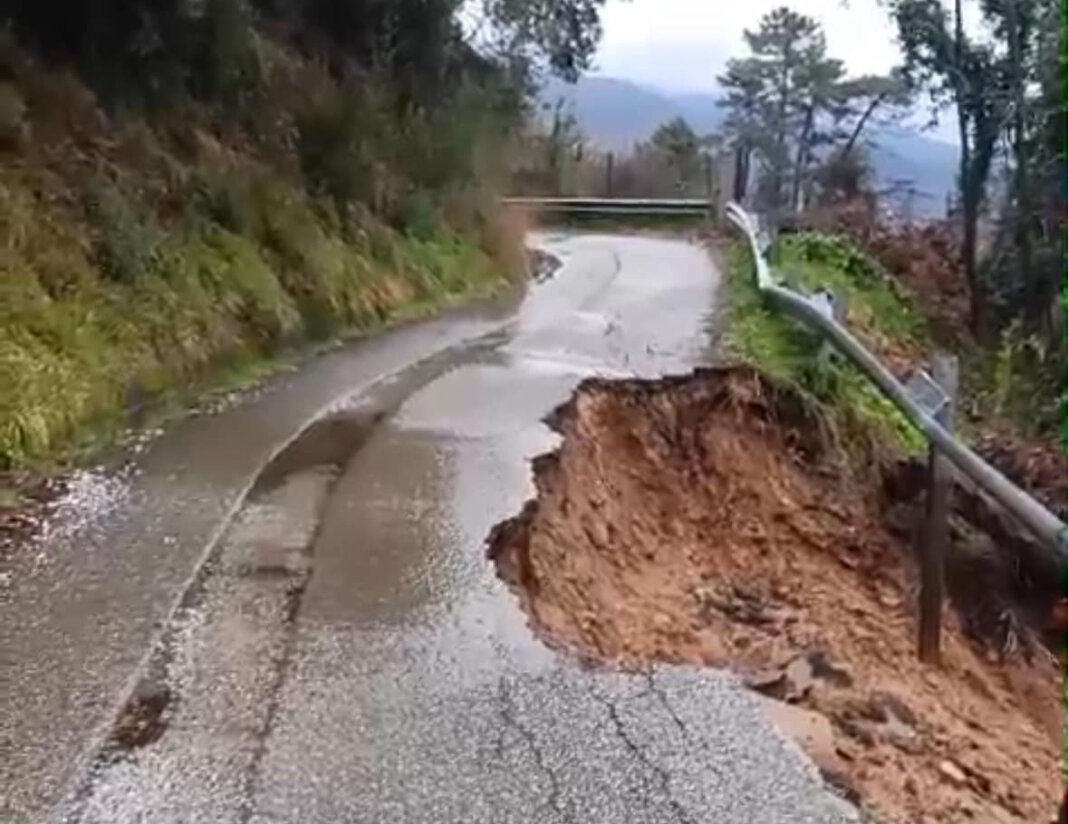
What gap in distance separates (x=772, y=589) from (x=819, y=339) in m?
3.65

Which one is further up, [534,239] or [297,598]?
[297,598]

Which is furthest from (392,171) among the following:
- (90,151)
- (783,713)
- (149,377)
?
(783,713)

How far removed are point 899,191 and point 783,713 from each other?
78.3ft

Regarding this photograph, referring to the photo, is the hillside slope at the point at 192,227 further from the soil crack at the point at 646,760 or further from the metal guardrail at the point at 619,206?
the metal guardrail at the point at 619,206

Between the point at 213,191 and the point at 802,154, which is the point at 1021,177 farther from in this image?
the point at 802,154

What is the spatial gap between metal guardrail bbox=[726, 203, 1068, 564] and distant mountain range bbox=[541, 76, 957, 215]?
12445 mm

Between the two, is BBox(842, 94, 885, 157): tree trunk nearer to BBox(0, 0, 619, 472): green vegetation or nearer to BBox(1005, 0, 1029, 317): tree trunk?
BBox(1005, 0, 1029, 317): tree trunk

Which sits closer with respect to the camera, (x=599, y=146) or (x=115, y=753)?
(x=115, y=753)

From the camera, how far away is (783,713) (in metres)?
5.36

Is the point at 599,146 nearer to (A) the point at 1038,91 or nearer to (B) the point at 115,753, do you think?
(A) the point at 1038,91

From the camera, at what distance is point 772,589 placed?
9.28m

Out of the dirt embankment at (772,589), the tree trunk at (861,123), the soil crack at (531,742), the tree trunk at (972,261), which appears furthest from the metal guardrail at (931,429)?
the tree trunk at (861,123)

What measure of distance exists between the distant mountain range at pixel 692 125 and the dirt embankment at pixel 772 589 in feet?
47.5

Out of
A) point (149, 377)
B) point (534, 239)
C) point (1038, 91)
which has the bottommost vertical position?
point (534, 239)
